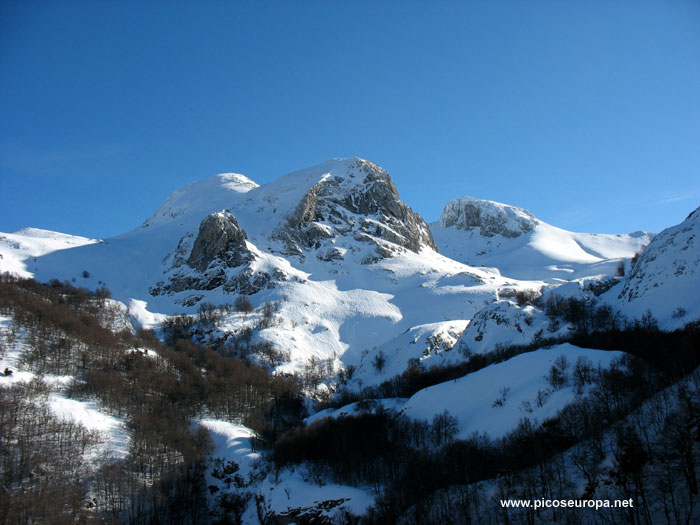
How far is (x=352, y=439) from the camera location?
65625 mm

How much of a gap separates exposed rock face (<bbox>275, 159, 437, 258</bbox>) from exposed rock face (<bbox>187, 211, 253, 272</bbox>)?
64.0 ft

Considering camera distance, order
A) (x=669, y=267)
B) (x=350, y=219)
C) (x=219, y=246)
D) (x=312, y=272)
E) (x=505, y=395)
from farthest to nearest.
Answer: (x=350, y=219) < (x=312, y=272) < (x=219, y=246) < (x=669, y=267) < (x=505, y=395)

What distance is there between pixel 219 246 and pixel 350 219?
5482 centimetres

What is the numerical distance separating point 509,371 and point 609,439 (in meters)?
20.1

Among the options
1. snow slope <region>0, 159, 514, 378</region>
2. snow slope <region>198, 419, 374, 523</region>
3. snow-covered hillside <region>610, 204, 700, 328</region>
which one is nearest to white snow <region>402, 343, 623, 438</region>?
snow slope <region>198, 419, 374, 523</region>

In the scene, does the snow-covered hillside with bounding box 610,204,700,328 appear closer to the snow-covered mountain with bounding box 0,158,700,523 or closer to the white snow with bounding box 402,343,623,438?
the snow-covered mountain with bounding box 0,158,700,523

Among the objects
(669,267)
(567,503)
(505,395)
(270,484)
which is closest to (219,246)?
(270,484)

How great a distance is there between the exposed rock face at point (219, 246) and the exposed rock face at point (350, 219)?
1951cm

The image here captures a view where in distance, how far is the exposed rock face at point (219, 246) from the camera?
5891 inches

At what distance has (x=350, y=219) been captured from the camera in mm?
184250

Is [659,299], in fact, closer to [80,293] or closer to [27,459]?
[27,459]

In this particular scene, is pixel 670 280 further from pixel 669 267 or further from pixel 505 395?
pixel 505 395

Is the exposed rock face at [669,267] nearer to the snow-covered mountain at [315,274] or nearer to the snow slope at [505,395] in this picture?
the snow-covered mountain at [315,274]

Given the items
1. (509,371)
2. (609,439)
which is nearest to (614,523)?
(609,439)
